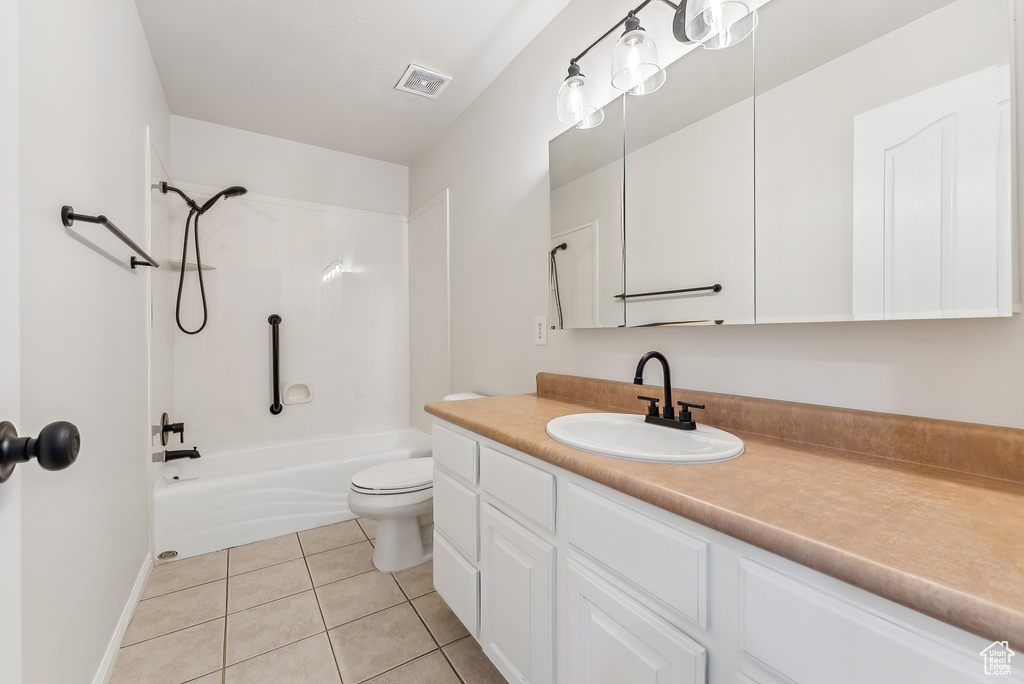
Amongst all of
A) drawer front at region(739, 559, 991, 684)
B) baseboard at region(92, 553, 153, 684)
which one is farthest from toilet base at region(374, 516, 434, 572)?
drawer front at region(739, 559, 991, 684)

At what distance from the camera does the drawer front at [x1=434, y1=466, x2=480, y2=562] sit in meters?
1.37

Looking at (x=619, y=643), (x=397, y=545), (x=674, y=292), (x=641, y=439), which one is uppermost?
(x=674, y=292)

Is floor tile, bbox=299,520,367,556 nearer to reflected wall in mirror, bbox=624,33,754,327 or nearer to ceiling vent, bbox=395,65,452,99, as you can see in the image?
reflected wall in mirror, bbox=624,33,754,327

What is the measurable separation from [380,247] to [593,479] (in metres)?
2.88

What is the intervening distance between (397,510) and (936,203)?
6.76 ft

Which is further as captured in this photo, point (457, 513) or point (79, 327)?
point (457, 513)

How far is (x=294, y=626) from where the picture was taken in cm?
167

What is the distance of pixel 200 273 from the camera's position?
261cm

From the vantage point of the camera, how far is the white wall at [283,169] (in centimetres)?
268

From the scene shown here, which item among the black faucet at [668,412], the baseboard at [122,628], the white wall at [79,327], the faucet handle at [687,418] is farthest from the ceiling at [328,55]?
the baseboard at [122,628]

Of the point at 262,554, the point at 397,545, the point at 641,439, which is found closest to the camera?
the point at 641,439

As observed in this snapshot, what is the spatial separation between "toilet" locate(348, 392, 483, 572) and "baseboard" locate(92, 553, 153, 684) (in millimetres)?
850

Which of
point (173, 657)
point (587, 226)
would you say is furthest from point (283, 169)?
point (173, 657)

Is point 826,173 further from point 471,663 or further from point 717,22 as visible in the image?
point 471,663
